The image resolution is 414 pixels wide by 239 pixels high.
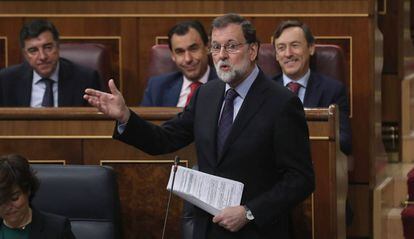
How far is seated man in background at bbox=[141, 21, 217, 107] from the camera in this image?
3.36 meters

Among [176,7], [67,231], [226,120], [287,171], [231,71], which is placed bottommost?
[67,231]

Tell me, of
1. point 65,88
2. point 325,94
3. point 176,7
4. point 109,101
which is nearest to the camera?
point 109,101

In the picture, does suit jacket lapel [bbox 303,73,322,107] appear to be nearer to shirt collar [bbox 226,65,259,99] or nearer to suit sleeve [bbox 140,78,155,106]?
suit sleeve [bbox 140,78,155,106]

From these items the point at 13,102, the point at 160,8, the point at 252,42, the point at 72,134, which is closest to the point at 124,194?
the point at 72,134

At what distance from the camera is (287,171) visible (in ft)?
7.09

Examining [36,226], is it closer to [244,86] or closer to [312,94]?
[244,86]

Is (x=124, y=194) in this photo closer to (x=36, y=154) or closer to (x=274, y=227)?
(x=36, y=154)

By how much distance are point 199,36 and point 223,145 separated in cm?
124

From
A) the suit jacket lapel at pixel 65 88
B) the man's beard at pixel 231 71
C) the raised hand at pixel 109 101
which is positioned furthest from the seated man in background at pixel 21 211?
the suit jacket lapel at pixel 65 88

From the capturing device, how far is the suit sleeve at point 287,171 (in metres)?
2.14

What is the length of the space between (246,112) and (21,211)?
503 mm

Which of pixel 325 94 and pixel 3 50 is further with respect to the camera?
pixel 3 50

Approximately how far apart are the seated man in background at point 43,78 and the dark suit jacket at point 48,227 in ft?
3.87

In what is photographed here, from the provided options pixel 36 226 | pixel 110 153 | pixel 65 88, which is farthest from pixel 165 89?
pixel 36 226
